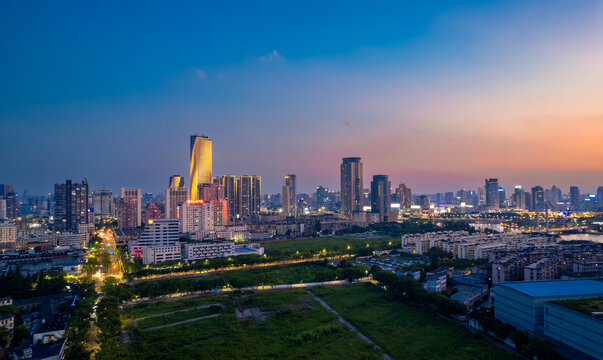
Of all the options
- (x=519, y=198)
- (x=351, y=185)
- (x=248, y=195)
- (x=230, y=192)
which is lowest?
(x=519, y=198)

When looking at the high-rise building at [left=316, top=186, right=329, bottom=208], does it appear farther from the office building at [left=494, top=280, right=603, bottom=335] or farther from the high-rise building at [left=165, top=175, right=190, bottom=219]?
the office building at [left=494, top=280, right=603, bottom=335]

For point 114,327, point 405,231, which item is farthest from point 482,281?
point 405,231

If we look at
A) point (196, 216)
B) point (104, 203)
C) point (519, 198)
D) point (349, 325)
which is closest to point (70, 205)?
point (196, 216)

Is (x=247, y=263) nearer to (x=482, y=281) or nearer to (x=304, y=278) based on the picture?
(x=304, y=278)

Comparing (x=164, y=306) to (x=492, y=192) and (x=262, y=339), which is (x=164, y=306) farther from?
(x=492, y=192)

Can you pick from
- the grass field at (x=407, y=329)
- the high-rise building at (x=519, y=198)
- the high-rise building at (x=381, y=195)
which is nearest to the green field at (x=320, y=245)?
the grass field at (x=407, y=329)

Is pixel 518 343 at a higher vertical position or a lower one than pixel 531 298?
lower
